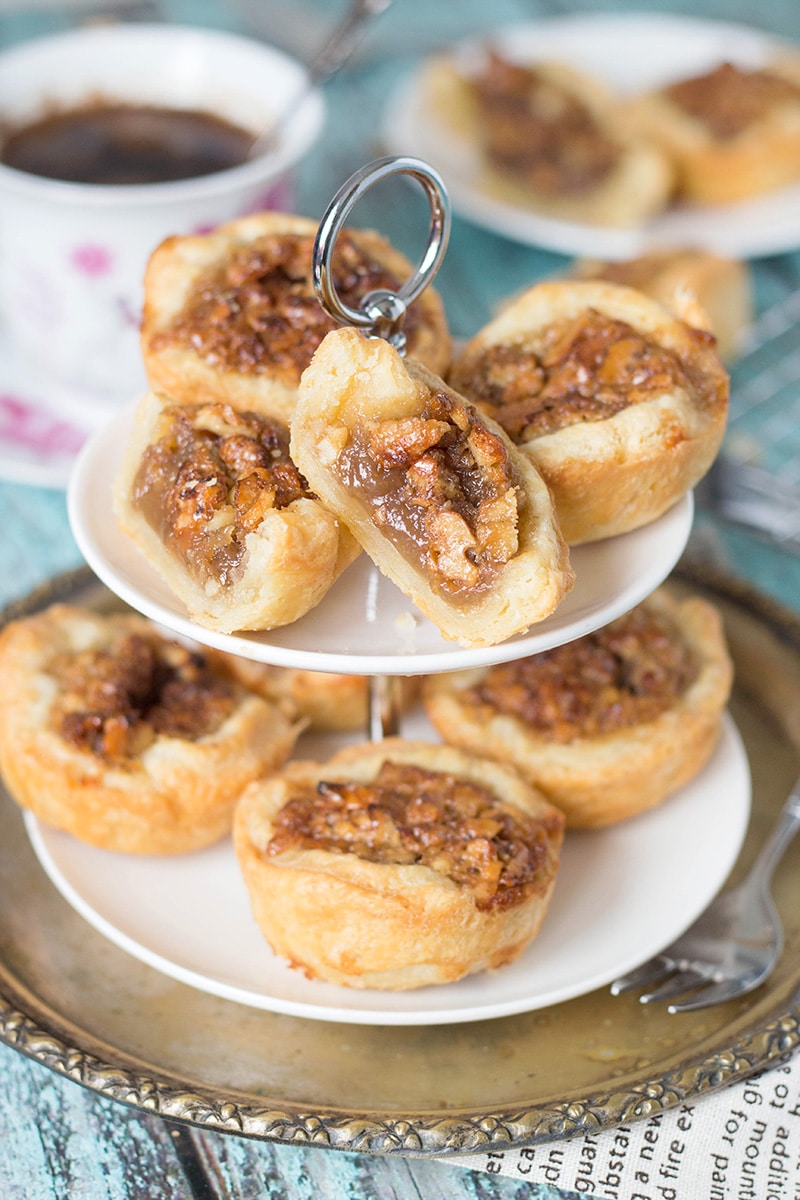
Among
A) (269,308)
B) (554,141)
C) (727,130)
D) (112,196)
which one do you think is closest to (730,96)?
(727,130)

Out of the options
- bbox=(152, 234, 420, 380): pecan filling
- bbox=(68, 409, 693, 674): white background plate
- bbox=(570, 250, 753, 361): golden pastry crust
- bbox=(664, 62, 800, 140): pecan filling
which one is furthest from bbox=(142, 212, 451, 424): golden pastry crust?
bbox=(664, 62, 800, 140): pecan filling

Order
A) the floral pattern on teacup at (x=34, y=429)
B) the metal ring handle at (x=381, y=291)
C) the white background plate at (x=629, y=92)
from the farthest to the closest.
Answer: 1. the white background plate at (x=629, y=92)
2. the floral pattern on teacup at (x=34, y=429)
3. the metal ring handle at (x=381, y=291)

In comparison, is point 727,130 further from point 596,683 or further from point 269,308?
point 269,308

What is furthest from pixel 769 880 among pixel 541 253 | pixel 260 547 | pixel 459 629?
pixel 541 253

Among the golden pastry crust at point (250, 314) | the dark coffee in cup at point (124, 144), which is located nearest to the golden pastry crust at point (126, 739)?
the golden pastry crust at point (250, 314)

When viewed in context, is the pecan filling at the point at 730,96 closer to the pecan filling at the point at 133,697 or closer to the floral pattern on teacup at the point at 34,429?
the floral pattern on teacup at the point at 34,429
